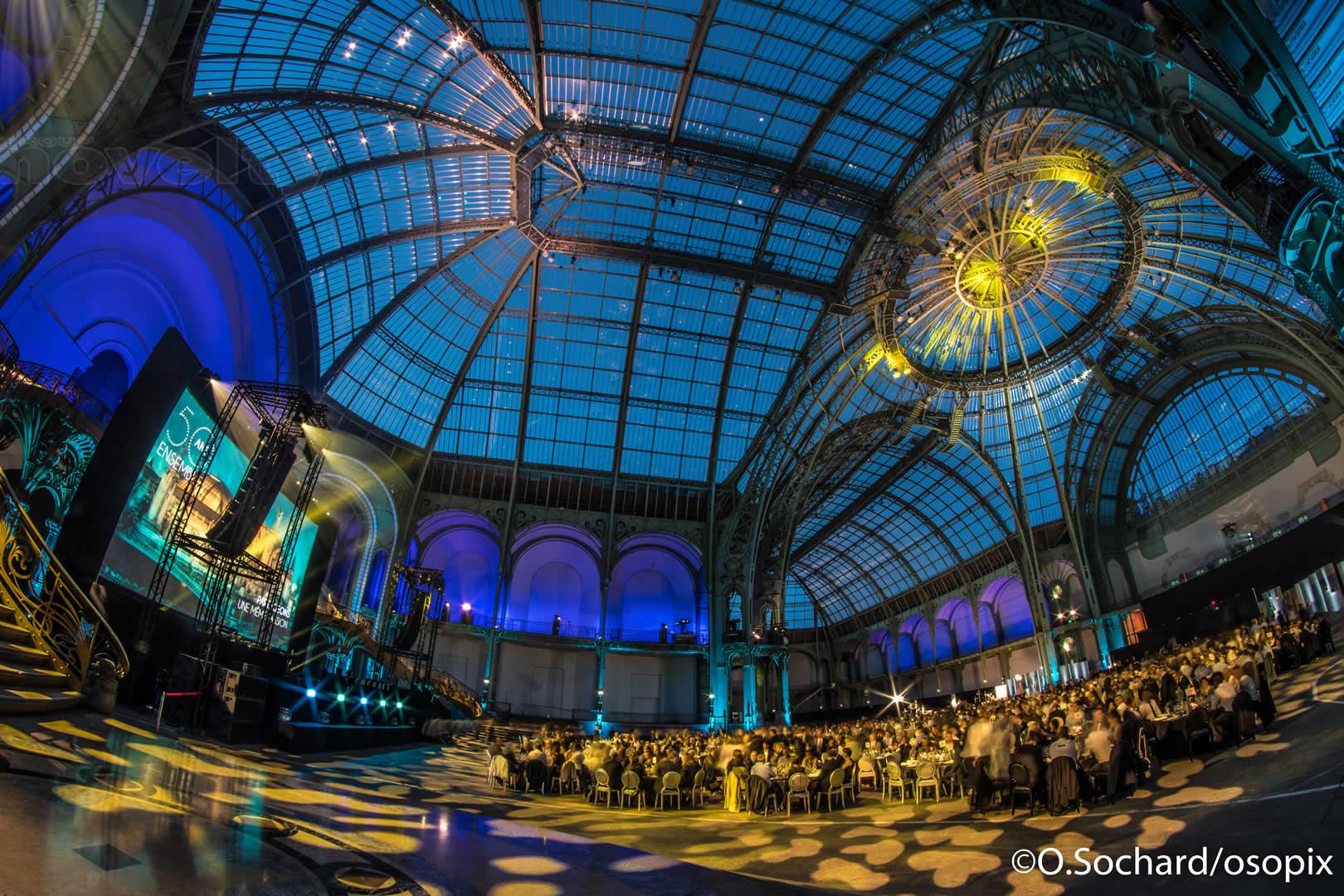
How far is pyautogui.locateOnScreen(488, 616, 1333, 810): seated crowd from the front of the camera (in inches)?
432

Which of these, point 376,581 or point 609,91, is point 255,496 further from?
point 609,91

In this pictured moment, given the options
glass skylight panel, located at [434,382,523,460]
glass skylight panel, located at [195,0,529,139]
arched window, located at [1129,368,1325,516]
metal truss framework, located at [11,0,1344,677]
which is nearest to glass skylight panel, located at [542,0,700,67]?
metal truss framework, located at [11,0,1344,677]

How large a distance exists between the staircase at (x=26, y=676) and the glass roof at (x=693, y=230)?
16095mm

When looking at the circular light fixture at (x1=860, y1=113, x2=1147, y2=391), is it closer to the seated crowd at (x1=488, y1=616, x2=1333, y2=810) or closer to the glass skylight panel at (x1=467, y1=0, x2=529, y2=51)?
the glass skylight panel at (x1=467, y1=0, x2=529, y2=51)

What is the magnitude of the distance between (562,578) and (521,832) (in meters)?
36.6

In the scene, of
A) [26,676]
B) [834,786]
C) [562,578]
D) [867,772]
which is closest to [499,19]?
[26,676]

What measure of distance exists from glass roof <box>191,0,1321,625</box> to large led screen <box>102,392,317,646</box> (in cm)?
899

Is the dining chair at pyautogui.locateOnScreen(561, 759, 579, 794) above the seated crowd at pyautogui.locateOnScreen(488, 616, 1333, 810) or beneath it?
beneath

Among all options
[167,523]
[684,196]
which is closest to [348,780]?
[167,523]

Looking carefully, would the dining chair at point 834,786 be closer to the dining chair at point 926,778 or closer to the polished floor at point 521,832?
the polished floor at point 521,832

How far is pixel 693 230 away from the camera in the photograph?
33.7 m

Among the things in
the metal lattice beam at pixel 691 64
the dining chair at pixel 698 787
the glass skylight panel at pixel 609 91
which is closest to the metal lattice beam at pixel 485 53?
the glass skylight panel at pixel 609 91

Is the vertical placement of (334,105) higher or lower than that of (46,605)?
higher

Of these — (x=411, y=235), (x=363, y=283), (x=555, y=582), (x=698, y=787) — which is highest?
(x=411, y=235)
